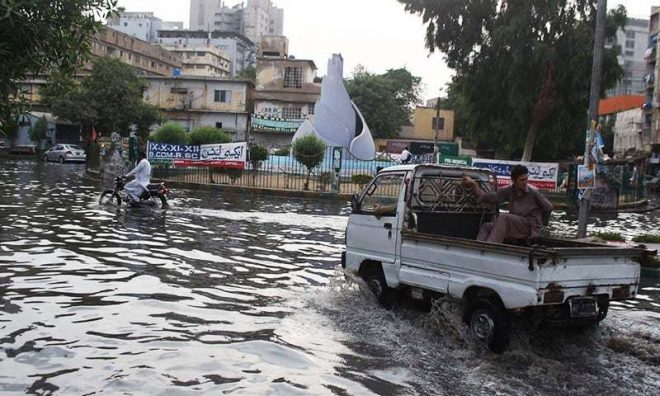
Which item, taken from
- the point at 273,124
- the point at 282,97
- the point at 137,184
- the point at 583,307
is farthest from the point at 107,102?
the point at 583,307

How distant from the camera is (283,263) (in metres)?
10.6

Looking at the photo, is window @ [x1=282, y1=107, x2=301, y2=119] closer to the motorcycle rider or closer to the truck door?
the motorcycle rider

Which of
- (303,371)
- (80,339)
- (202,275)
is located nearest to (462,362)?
(303,371)

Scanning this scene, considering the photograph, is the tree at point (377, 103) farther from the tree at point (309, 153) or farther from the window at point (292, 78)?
the tree at point (309, 153)

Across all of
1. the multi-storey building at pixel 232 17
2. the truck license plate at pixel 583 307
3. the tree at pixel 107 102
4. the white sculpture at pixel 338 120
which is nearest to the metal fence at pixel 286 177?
the white sculpture at pixel 338 120

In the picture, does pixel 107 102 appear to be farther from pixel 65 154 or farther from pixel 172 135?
pixel 172 135

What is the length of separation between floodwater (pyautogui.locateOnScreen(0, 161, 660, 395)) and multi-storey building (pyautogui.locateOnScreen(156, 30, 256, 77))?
344 feet

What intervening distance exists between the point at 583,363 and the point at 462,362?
1180mm

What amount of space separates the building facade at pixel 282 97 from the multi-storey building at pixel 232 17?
88.9m

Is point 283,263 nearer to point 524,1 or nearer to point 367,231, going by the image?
point 367,231

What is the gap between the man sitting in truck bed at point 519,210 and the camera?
669cm

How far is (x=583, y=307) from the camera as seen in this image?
5754mm

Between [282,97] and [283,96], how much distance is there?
0.55ft

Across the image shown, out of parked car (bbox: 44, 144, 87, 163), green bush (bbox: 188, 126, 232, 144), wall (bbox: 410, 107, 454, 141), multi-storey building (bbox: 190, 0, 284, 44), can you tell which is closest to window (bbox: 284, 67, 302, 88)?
wall (bbox: 410, 107, 454, 141)
